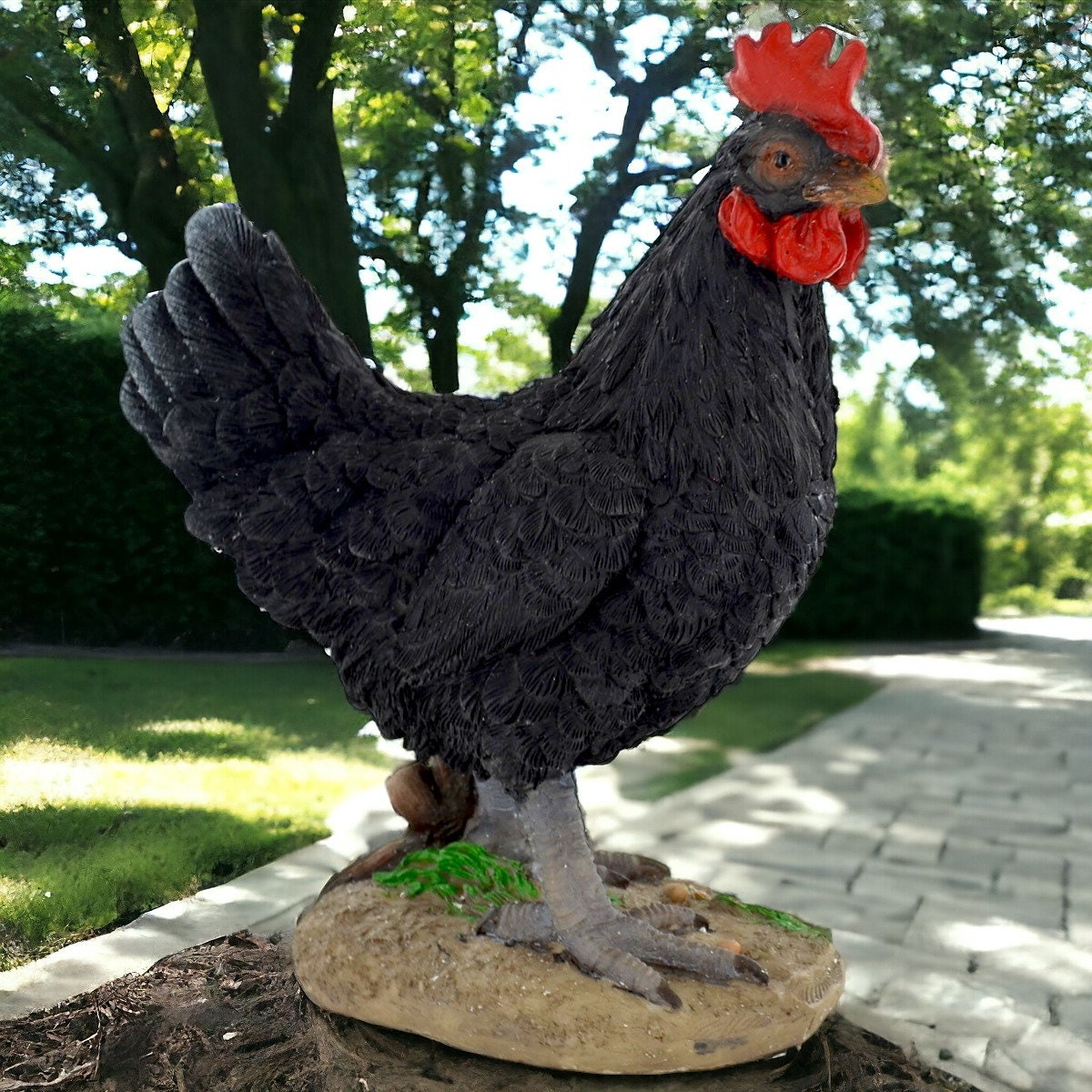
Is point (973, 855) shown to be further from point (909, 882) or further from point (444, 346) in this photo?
point (444, 346)

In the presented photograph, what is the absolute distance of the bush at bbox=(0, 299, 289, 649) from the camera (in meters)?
3.37

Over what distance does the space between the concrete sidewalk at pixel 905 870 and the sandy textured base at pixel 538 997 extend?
0.81 m

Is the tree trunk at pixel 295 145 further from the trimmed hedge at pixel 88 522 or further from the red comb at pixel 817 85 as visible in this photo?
the red comb at pixel 817 85

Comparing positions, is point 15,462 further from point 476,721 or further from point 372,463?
point 476,721

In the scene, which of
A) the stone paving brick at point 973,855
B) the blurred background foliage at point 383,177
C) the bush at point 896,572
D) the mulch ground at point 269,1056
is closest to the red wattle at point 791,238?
the mulch ground at point 269,1056

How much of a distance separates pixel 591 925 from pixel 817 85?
1.82 m

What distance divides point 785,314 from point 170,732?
2833 mm

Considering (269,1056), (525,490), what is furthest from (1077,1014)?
(525,490)

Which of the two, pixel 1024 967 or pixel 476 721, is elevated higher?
pixel 476 721

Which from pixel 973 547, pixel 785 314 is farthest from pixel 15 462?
pixel 973 547

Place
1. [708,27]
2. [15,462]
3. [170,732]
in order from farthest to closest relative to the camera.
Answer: [708,27] → [170,732] → [15,462]

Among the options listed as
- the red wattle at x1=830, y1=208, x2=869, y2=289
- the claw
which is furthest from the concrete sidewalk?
the red wattle at x1=830, y1=208, x2=869, y2=289

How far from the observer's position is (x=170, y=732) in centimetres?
382

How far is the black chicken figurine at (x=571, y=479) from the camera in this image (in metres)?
2.00
